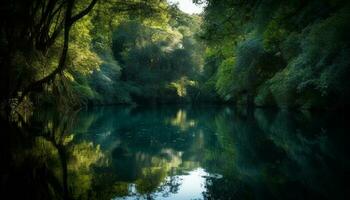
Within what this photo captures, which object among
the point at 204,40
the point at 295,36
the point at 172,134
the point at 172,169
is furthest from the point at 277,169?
the point at 295,36

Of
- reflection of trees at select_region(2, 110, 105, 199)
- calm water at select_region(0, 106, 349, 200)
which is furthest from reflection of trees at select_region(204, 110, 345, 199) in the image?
reflection of trees at select_region(2, 110, 105, 199)

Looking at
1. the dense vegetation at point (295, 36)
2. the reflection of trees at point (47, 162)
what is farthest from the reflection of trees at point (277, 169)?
the dense vegetation at point (295, 36)

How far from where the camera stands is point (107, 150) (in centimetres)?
1138

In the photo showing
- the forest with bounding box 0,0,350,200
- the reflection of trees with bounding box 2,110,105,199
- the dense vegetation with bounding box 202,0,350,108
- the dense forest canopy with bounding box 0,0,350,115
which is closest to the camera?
the reflection of trees with bounding box 2,110,105,199

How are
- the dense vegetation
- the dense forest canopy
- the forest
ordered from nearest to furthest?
the forest, the dense vegetation, the dense forest canopy

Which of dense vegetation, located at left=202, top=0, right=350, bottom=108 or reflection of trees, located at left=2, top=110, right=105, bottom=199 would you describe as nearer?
reflection of trees, located at left=2, top=110, right=105, bottom=199

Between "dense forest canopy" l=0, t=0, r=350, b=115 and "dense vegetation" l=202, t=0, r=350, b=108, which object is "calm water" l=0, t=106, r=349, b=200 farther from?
"dense vegetation" l=202, t=0, r=350, b=108

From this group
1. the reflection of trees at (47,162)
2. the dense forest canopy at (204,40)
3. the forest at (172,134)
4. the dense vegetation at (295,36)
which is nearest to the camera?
the reflection of trees at (47,162)

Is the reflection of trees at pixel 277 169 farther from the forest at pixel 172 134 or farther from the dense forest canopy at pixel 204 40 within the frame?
the dense forest canopy at pixel 204 40

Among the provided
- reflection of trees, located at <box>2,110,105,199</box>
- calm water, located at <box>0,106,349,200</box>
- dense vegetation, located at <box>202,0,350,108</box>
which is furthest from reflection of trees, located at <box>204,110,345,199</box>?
dense vegetation, located at <box>202,0,350,108</box>

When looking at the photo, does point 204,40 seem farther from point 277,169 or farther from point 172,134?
point 277,169

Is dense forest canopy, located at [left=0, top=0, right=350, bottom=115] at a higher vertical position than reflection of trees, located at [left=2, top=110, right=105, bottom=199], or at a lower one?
higher

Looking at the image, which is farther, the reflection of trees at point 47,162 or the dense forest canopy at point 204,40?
the dense forest canopy at point 204,40

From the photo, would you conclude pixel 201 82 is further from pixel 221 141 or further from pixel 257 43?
pixel 221 141
